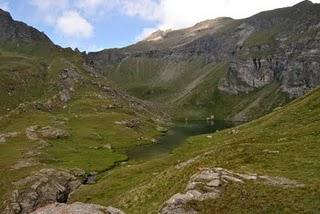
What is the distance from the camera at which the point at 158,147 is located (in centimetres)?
18600

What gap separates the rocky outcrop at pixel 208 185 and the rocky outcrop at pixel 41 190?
5776 cm

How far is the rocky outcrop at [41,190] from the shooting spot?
102 m

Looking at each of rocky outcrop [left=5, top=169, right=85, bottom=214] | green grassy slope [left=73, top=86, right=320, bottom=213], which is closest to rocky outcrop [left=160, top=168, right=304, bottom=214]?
green grassy slope [left=73, top=86, right=320, bottom=213]

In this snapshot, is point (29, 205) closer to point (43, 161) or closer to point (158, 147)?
point (43, 161)

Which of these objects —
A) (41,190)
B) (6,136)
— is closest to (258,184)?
(41,190)

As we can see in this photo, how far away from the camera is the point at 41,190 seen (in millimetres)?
108188

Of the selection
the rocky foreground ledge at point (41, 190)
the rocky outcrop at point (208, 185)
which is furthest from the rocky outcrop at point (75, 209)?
the rocky foreground ledge at point (41, 190)

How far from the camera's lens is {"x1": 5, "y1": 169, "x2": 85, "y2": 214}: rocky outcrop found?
333ft

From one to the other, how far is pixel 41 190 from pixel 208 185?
6591 centimetres

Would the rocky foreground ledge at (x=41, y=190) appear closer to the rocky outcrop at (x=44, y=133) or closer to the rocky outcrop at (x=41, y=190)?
the rocky outcrop at (x=41, y=190)

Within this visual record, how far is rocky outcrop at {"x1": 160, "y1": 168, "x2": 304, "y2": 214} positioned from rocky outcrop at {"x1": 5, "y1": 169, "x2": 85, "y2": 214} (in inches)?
2274

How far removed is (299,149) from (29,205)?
197 ft

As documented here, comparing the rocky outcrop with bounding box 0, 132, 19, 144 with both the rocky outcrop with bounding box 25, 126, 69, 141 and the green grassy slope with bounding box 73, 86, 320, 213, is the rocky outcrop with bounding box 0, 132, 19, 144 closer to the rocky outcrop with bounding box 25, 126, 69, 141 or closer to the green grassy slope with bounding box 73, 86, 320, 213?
the rocky outcrop with bounding box 25, 126, 69, 141

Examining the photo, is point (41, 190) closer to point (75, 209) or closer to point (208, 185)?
point (208, 185)
